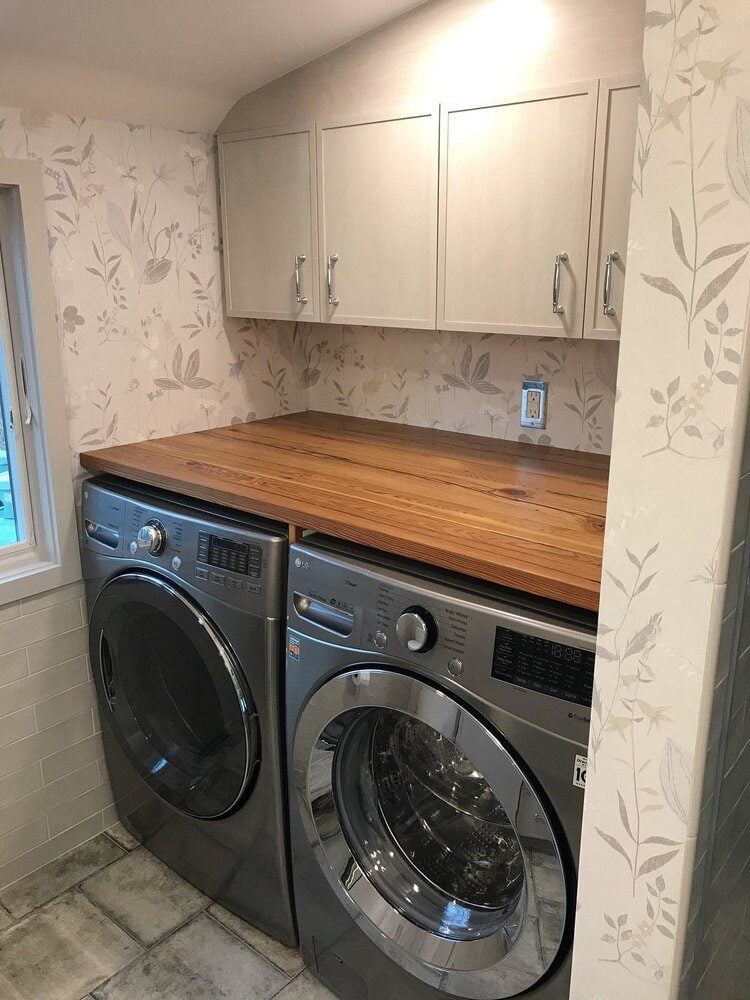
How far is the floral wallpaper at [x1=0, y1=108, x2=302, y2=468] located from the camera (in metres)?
2.06

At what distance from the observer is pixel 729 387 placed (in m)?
0.86

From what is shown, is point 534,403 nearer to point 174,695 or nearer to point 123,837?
point 174,695

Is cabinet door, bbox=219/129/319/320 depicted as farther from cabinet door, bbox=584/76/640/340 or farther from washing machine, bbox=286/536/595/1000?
washing machine, bbox=286/536/595/1000

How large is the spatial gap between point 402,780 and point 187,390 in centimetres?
128

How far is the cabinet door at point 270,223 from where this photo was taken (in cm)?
217

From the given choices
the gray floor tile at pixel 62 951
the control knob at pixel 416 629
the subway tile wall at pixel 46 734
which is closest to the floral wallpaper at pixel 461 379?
the control knob at pixel 416 629

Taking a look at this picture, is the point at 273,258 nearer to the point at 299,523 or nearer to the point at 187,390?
the point at 187,390

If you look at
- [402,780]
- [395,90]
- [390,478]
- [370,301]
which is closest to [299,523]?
[390,478]

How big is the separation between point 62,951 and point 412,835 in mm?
948

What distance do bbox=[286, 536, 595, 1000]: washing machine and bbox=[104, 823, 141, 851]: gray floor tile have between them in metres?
0.70

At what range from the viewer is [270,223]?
7.42 ft

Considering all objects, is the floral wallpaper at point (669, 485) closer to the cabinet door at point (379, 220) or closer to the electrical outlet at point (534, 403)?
the cabinet door at point (379, 220)

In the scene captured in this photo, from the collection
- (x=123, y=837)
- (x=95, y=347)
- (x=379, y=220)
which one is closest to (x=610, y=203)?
(x=379, y=220)

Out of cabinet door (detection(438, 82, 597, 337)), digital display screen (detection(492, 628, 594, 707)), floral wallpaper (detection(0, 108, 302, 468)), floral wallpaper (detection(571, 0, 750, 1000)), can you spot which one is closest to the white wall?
floral wallpaper (detection(0, 108, 302, 468))
